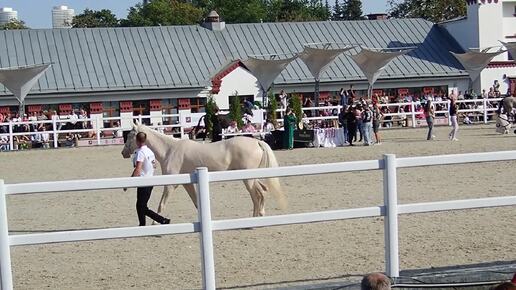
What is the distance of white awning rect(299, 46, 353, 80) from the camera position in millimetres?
38281

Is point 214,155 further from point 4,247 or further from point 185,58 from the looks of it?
point 185,58

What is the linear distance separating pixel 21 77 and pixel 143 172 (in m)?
25.3

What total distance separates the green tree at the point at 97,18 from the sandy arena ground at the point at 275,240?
84.1 m

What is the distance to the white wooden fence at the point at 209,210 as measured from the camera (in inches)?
287

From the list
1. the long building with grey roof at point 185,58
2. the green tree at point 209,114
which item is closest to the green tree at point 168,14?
the long building with grey roof at point 185,58

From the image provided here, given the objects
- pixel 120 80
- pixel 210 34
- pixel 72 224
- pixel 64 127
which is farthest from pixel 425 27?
pixel 72 224

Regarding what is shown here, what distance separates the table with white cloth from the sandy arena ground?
9.37 m

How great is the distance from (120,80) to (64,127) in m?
11.1

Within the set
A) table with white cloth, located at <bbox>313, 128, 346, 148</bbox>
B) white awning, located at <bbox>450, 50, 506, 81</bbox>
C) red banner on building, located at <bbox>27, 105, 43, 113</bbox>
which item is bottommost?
table with white cloth, located at <bbox>313, 128, 346, 148</bbox>

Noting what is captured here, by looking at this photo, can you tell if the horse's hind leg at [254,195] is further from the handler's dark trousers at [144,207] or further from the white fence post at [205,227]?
the white fence post at [205,227]

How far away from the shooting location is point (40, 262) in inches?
382

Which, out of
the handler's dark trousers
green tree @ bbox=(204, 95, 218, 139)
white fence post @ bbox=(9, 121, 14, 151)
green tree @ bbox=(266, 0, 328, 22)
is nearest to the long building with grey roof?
white fence post @ bbox=(9, 121, 14, 151)

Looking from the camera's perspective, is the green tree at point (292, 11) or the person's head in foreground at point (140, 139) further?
the green tree at point (292, 11)

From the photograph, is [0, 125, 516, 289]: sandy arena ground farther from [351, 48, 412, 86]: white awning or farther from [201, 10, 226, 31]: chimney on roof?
[201, 10, 226, 31]: chimney on roof
